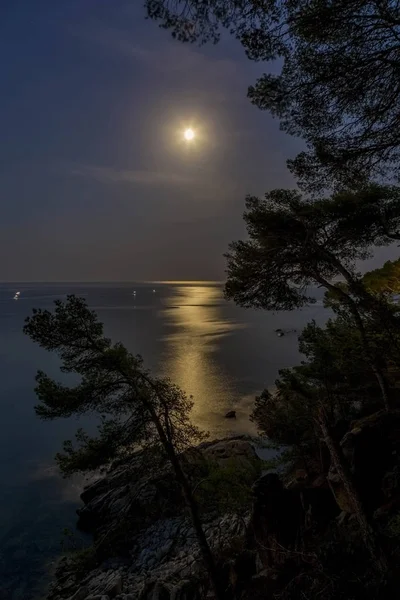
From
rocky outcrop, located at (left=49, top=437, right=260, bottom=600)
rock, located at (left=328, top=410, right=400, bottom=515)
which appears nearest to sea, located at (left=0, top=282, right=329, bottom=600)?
rocky outcrop, located at (left=49, top=437, right=260, bottom=600)

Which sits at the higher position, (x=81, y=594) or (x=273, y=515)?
(x=273, y=515)

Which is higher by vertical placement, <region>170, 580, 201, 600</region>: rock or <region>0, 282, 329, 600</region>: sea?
<region>0, 282, 329, 600</region>: sea

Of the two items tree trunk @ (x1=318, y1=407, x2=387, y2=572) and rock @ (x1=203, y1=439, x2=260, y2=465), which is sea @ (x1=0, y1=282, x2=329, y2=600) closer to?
rock @ (x1=203, y1=439, x2=260, y2=465)

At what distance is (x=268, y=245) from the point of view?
37.0 ft

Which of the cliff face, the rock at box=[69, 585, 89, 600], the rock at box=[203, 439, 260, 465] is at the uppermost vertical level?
the rock at box=[203, 439, 260, 465]

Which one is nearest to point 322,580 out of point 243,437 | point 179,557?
point 179,557

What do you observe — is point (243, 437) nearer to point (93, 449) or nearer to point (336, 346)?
point (336, 346)

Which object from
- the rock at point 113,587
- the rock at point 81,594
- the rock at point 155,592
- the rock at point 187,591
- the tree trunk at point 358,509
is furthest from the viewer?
the rock at point 81,594

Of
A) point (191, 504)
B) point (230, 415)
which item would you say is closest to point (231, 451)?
point (230, 415)

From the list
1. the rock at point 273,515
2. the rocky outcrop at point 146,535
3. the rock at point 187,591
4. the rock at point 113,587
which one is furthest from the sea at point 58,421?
the rock at point 273,515

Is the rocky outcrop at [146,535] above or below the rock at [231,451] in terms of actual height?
below

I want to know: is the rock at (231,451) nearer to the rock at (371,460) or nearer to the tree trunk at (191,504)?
the tree trunk at (191,504)

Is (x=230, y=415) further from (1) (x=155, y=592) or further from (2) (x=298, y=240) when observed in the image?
(2) (x=298, y=240)

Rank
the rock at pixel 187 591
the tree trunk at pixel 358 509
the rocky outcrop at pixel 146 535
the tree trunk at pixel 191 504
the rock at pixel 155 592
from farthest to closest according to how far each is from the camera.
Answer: the rocky outcrop at pixel 146 535, the rock at pixel 155 592, the rock at pixel 187 591, the tree trunk at pixel 191 504, the tree trunk at pixel 358 509
